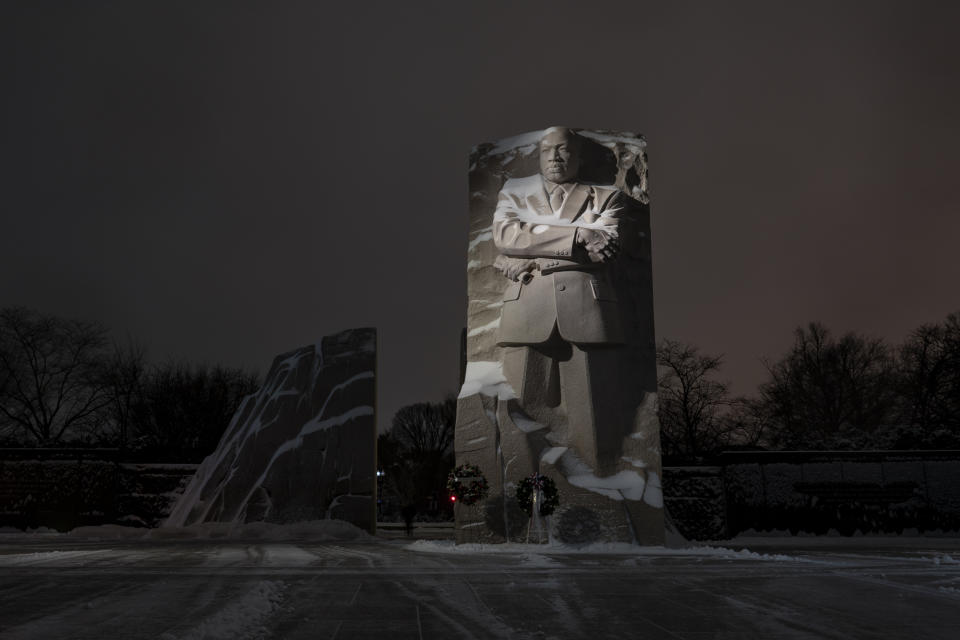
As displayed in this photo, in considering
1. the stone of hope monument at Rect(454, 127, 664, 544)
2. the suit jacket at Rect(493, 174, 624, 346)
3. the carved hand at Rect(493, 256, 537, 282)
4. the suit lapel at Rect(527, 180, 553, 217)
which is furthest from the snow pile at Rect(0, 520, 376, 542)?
the suit lapel at Rect(527, 180, 553, 217)

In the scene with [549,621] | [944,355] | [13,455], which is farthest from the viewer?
[944,355]

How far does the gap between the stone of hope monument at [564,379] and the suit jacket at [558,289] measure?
17mm

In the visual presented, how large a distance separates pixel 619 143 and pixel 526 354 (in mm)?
4010

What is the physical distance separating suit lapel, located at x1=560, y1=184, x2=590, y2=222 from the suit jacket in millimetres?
60

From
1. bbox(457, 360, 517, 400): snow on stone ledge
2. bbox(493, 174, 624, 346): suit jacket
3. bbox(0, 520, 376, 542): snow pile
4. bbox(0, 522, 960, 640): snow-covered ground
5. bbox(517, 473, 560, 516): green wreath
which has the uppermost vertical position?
bbox(493, 174, 624, 346): suit jacket

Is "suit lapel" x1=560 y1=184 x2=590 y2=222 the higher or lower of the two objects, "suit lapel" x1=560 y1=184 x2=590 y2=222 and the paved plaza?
the higher

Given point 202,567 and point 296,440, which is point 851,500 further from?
point 202,567

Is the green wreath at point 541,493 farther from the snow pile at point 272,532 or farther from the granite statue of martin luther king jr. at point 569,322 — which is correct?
the snow pile at point 272,532

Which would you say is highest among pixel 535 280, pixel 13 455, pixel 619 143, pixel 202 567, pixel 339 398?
pixel 619 143

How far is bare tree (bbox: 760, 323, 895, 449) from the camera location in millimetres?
29875

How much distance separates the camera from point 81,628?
4164 mm

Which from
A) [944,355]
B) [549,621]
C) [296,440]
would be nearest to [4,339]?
[296,440]

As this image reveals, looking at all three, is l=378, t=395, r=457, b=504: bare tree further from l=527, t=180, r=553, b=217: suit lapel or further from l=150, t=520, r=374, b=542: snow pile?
l=527, t=180, r=553, b=217: suit lapel

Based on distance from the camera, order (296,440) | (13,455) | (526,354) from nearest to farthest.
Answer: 1. (526,354)
2. (296,440)
3. (13,455)
